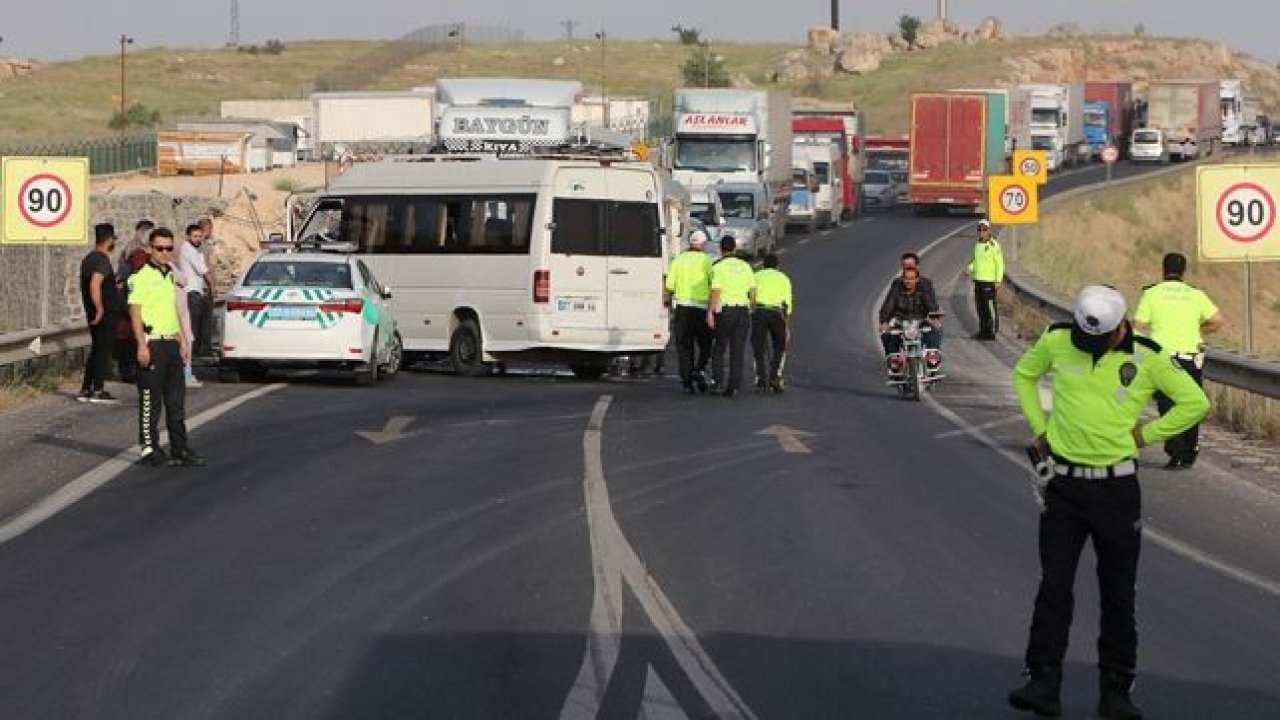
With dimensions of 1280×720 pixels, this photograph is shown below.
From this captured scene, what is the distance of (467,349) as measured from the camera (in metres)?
31.2

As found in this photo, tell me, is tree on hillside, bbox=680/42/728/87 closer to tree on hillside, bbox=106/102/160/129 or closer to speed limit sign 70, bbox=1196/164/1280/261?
tree on hillside, bbox=106/102/160/129

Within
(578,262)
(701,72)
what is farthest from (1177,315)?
(701,72)

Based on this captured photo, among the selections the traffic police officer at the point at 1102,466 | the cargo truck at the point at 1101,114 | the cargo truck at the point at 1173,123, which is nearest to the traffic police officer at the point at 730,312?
the traffic police officer at the point at 1102,466

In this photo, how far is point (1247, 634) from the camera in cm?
1197

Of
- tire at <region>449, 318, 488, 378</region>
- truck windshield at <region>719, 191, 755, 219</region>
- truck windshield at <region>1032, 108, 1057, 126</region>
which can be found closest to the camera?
tire at <region>449, 318, 488, 378</region>

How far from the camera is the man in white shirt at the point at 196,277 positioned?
27766 mm

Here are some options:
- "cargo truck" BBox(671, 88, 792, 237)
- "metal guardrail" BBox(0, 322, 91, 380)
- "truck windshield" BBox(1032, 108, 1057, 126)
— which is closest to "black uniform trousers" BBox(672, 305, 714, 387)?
"metal guardrail" BBox(0, 322, 91, 380)

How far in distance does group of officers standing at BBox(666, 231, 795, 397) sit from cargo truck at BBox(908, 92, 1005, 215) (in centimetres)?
4932

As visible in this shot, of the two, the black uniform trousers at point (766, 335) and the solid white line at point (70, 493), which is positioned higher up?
the black uniform trousers at point (766, 335)

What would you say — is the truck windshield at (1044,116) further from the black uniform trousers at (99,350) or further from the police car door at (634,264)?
the black uniform trousers at (99,350)

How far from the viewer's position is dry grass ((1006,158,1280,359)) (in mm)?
62625

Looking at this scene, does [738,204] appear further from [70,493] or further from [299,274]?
[70,493]

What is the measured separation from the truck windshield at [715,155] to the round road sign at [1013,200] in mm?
12214

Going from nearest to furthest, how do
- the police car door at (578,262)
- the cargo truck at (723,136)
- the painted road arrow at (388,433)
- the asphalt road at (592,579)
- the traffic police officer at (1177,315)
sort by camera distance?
the asphalt road at (592,579), the traffic police officer at (1177,315), the painted road arrow at (388,433), the police car door at (578,262), the cargo truck at (723,136)
